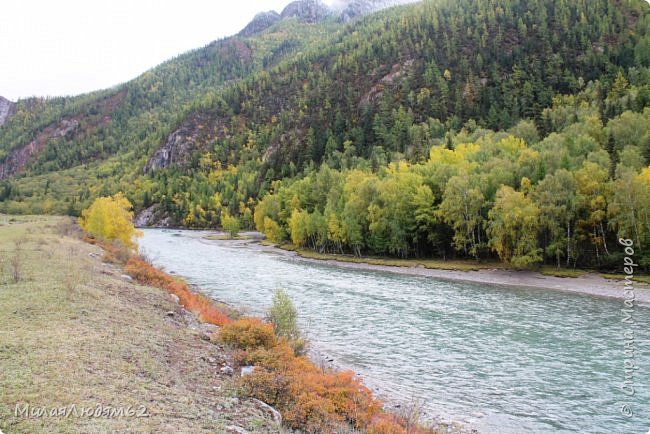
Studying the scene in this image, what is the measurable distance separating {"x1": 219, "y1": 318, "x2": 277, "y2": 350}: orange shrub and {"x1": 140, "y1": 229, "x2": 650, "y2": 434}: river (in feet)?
18.9

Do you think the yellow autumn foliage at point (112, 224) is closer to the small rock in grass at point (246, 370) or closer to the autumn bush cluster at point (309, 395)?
the small rock in grass at point (246, 370)

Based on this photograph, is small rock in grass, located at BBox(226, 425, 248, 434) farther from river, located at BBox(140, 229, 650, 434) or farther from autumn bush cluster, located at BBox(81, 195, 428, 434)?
river, located at BBox(140, 229, 650, 434)

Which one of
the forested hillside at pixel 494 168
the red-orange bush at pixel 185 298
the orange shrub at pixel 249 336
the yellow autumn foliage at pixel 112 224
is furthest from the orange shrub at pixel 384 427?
the yellow autumn foliage at pixel 112 224

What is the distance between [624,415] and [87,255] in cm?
4329

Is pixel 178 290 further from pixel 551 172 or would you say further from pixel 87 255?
pixel 551 172

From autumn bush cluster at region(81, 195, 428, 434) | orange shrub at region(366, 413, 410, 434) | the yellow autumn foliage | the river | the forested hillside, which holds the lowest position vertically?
the river

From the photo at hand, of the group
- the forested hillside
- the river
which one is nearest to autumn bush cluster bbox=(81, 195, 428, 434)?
the river

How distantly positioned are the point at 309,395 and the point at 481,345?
1850 centimetres

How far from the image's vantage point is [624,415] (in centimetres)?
1988

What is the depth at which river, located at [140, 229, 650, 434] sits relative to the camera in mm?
20562

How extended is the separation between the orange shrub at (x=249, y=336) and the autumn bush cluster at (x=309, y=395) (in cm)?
155

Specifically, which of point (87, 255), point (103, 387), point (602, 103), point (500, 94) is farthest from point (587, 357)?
point (500, 94)

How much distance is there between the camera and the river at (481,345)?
20562mm

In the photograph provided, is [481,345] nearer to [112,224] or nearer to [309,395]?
[309,395]
